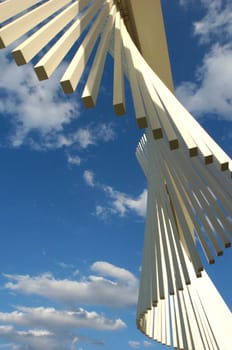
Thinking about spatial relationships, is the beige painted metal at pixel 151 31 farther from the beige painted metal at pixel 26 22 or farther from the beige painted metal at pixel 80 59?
the beige painted metal at pixel 26 22

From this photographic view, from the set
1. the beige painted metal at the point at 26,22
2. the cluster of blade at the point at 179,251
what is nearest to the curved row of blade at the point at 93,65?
the beige painted metal at the point at 26,22

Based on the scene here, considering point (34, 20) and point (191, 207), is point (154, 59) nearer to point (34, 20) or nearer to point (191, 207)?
point (191, 207)

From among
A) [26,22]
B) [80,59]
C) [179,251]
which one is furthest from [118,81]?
[179,251]

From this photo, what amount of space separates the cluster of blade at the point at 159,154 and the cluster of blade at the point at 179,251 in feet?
0.06

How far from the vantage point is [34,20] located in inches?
160

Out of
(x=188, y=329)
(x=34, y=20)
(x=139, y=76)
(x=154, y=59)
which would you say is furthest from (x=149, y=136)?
(x=188, y=329)

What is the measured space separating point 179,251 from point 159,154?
84.1 inches

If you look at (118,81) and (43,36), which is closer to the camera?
(43,36)

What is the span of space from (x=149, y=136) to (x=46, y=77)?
3.89 m

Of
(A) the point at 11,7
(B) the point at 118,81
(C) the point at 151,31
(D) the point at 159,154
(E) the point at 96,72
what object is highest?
(C) the point at 151,31

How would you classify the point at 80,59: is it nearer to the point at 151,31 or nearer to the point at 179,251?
the point at 151,31

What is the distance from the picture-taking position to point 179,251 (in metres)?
7.86

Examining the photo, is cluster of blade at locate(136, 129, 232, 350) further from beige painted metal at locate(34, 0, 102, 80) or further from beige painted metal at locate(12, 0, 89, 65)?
beige painted metal at locate(12, 0, 89, 65)

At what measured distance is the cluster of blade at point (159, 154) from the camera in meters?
3.89
